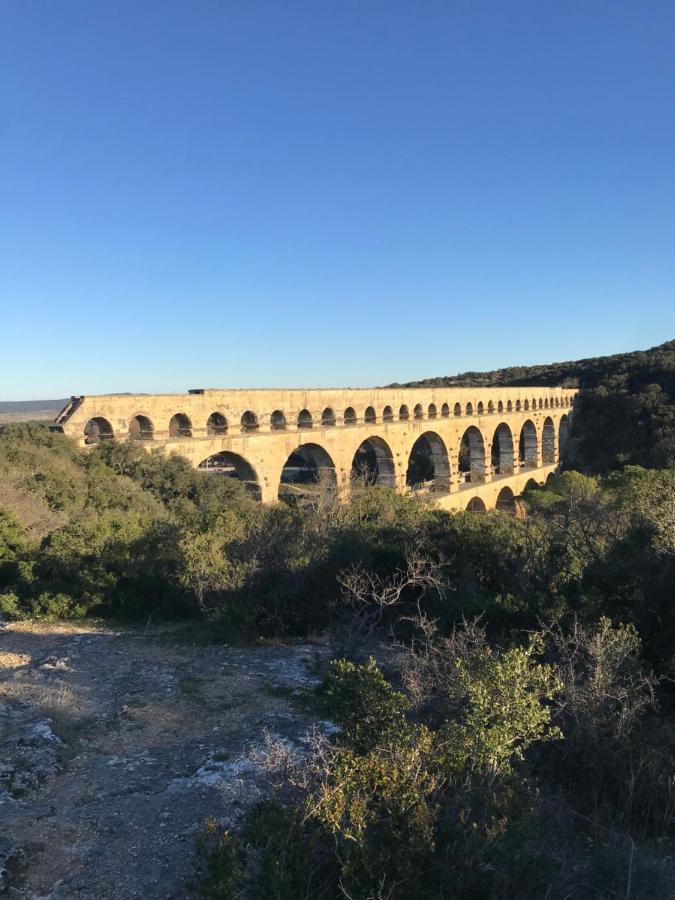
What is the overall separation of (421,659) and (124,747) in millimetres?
2630

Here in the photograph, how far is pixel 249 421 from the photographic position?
18.2 meters

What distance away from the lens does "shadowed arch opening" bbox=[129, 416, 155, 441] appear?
15.6 metres

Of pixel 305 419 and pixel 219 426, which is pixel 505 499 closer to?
pixel 305 419

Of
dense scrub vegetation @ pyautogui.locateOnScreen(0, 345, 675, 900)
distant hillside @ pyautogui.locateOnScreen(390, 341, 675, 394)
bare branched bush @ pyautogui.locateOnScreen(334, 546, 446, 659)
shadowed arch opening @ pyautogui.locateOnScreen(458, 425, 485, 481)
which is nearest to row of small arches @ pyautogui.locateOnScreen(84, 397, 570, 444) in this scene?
shadowed arch opening @ pyautogui.locateOnScreen(458, 425, 485, 481)

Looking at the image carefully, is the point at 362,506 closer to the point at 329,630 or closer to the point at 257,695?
the point at 329,630

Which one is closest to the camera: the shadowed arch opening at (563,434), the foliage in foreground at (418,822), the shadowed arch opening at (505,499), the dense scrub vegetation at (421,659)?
the foliage in foreground at (418,822)

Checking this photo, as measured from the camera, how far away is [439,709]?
181 inches

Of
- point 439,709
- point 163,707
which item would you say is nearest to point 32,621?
point 163,707

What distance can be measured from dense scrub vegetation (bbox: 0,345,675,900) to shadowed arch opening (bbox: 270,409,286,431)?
5.14 m

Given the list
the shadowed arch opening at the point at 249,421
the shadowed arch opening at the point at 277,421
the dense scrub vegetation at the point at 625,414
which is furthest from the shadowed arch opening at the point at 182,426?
the dense scrub vegetation at the point at 625,414

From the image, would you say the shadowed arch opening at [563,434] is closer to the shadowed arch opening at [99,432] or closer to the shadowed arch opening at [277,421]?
the shadowed arch opening at [277,421]

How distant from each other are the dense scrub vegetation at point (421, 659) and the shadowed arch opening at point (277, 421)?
514 centimetres

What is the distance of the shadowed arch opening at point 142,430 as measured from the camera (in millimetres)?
15633

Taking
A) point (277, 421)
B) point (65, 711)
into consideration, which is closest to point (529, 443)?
point (277, 421)
